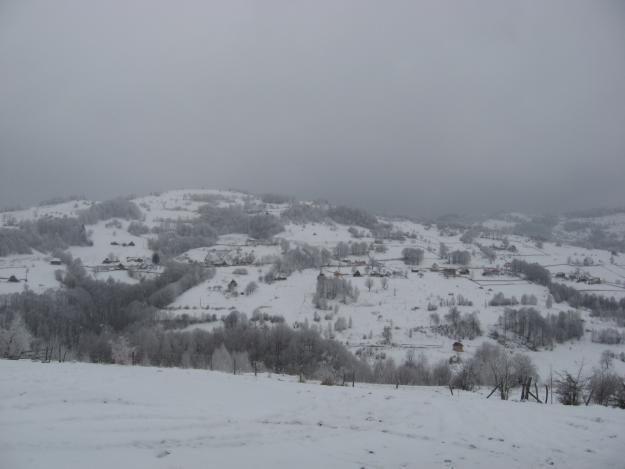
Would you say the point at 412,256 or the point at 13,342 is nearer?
the point at 13,342

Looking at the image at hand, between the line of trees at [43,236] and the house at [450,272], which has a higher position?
the line of trees at [43,236]

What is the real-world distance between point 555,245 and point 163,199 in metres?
183

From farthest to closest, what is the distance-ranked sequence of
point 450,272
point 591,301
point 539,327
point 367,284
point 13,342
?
1. point 450,272
2. point 367,284
3. point 591,301
4. point 539,327
5. point 13,342

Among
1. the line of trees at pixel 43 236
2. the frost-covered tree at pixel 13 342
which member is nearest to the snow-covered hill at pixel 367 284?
the line of trees at pixel 43 236

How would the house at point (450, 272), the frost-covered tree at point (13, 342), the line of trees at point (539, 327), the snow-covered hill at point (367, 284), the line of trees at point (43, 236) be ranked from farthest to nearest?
the line of trees at point (43, 236) → the house at point (450, 272) → the line of trees at point (539, 327) → the snow-covered hill at point (367, 284) → the frost-covered tree at point (13, 342)

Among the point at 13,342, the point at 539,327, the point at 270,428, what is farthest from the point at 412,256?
Result: the point at 270,428

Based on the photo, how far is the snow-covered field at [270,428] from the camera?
6059 mm

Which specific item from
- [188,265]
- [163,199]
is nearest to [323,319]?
[188,265]

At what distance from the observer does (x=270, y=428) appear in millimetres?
7566

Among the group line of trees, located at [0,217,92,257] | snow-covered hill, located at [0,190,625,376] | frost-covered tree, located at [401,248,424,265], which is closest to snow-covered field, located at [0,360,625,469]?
snow-covered hill, located at [0,190,625,376]

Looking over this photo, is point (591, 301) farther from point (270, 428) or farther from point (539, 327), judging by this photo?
point (270, 428)

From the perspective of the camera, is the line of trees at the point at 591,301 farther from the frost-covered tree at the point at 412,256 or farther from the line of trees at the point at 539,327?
the frost-covered tree at the point at 412,256

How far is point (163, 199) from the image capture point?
7244 inches

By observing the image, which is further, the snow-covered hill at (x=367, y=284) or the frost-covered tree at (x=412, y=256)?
the frost-covered tree at (x=412, y=256)
